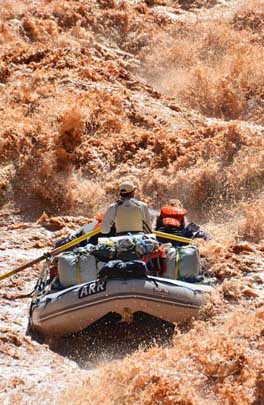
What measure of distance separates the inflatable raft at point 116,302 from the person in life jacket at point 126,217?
79 cm

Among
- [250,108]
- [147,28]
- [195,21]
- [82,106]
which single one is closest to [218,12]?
[195,21]

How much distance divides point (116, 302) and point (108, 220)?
112 centimetres

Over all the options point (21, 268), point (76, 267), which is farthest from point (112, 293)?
point (21, 268)

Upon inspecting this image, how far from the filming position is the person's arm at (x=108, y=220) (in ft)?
27.0

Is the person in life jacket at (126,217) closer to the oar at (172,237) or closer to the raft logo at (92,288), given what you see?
the oar at (172,237)

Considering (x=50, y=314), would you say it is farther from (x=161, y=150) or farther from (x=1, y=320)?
(x=161, y=150)

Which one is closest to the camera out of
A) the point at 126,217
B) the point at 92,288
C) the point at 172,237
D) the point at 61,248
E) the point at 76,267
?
the point at 92,288

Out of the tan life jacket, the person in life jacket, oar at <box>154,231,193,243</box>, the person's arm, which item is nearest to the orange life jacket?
oar at <box>154,231,193,243</box>

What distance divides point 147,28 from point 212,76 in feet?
10.2

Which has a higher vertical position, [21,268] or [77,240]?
[77,240]

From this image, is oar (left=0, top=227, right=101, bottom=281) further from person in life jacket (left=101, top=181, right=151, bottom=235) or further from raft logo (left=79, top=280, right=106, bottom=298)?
raft logo (left=79, top=280, right=106, bottom=298)

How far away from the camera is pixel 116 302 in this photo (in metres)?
7.43

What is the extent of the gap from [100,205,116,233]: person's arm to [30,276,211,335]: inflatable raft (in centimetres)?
87

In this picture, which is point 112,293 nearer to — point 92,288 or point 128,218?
point 92,288
